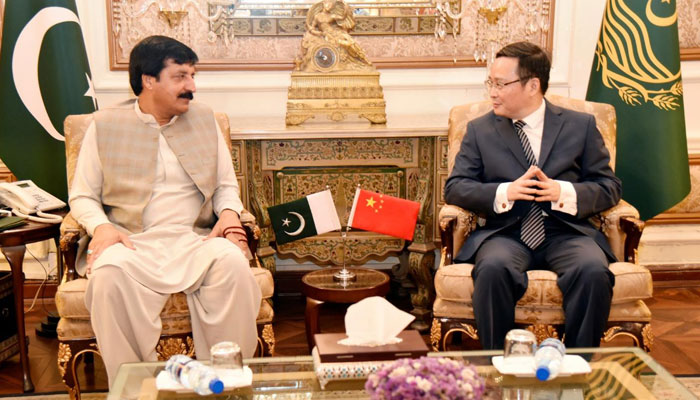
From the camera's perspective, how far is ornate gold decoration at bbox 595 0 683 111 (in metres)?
3.84

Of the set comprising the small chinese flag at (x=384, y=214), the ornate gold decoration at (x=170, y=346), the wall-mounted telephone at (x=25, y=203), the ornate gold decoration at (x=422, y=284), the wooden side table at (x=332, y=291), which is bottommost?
the ornate gold decoration at (x=422, y=284)

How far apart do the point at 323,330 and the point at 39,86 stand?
1804mm

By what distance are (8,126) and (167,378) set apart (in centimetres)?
204

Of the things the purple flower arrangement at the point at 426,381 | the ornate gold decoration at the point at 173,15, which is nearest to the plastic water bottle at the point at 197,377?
the purple flower arrangement at the point at 426,381

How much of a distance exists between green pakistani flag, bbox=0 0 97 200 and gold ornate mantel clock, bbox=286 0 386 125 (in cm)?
107

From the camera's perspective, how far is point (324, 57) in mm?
3814

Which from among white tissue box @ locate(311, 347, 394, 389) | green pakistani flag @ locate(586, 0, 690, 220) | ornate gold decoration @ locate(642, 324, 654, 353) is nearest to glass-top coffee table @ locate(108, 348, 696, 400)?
white tissue box @ locate(311, 347, 394, 389)

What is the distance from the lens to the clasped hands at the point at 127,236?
2738mm

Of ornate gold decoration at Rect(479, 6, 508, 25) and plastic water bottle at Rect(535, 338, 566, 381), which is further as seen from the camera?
ornate gold decoration at Rect(479, 6, 508, 25)

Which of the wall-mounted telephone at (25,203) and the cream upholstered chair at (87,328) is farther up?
the wall-mounted telephone at (25,203)

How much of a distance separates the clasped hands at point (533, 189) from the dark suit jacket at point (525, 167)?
0.08m

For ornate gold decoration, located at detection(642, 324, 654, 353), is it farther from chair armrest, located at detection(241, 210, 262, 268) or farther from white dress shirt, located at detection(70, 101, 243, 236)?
white dress shirt, located at detection(70, 101, 243, 236)

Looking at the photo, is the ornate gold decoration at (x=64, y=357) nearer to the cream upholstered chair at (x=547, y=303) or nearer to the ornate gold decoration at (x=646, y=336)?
the cream upholstered chair at (x=547, y=303)

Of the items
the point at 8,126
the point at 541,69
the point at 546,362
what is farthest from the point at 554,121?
the point at 8,126
